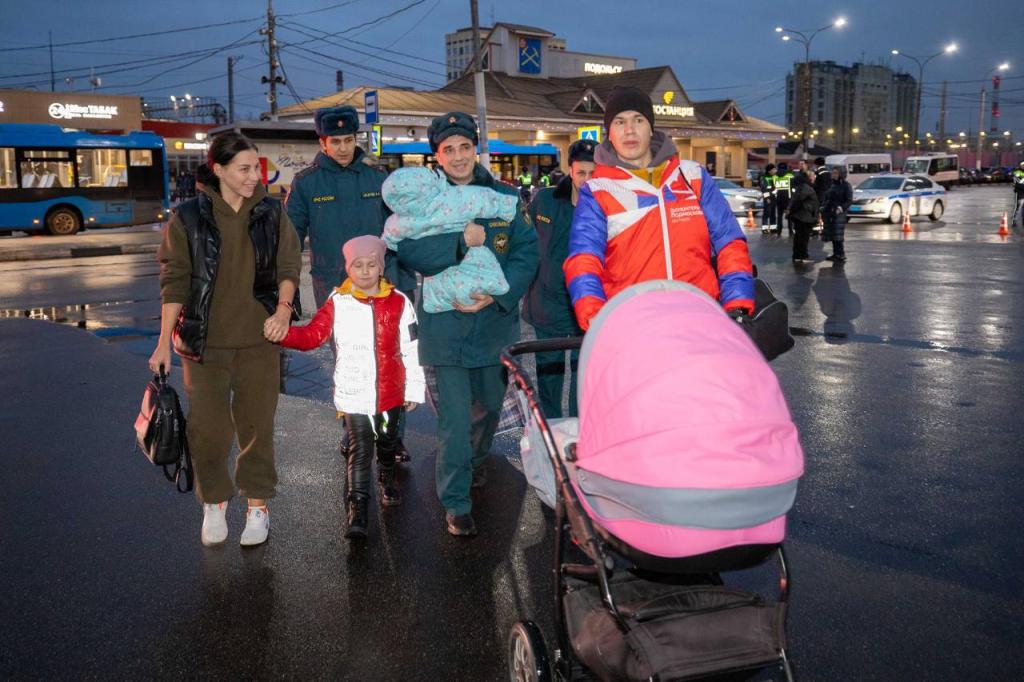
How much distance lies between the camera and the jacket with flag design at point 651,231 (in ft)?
12.2

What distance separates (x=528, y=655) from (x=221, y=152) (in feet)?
9.11

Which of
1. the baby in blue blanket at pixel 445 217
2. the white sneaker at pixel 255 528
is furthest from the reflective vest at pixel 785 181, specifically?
the white sneaker at pixel 255 528

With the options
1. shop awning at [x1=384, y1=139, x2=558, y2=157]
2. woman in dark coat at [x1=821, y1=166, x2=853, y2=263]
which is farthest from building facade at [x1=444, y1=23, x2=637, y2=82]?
woman in dark coat at [x1=821, y1=166, x2=853, y2=263]

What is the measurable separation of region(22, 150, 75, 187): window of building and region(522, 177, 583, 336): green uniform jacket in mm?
25716

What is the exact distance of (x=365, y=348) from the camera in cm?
472

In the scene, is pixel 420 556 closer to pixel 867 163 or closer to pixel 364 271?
pixel 364 271

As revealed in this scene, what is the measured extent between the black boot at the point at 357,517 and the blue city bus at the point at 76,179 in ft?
85.8

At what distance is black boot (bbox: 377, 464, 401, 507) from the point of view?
508 cm

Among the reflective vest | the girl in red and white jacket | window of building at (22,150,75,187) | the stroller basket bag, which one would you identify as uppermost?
window of building at (22,150,75,187)

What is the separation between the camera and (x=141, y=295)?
14.3m

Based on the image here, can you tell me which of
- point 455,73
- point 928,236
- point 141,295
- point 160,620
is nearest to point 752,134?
point 928,236

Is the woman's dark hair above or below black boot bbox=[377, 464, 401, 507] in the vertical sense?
above

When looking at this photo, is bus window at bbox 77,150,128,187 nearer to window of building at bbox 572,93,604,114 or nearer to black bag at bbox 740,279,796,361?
black bag at bbox 740,279,796,361

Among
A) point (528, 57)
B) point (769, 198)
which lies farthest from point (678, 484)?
point (528, 57)
